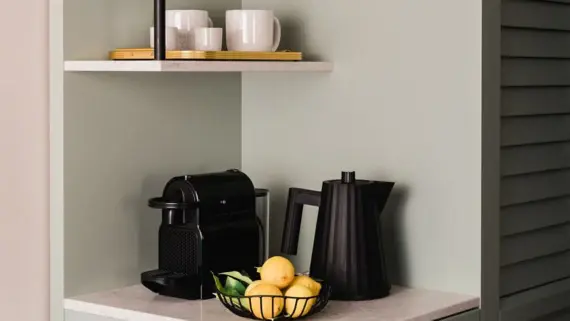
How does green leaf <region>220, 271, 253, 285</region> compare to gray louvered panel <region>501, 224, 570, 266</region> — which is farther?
gray louvered panel <region>501, 224, 570, 266</region>

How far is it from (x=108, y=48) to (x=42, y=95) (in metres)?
0.18

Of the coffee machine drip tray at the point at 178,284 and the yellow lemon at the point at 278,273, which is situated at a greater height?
the yellow lemon at the point at 278,273

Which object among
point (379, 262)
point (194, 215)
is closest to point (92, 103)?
point (194, 215)

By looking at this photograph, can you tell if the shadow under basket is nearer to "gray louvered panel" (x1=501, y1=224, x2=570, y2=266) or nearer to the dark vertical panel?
the dark vertical panel

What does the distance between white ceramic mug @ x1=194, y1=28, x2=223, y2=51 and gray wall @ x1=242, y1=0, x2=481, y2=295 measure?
33cm

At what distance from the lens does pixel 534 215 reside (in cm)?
245

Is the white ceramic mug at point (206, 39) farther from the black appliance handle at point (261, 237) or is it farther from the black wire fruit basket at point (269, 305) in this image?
the black wire fruit basket at point (269, 305)

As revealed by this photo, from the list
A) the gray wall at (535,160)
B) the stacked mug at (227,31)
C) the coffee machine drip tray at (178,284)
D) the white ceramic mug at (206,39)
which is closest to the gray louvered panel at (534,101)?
the gray wall at (535,160)

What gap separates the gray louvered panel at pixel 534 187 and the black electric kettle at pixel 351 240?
282mm

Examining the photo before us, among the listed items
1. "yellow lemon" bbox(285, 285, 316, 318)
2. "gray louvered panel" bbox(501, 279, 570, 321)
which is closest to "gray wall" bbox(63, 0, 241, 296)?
"yellow lemon" bbox(285, 285, 316, 318)

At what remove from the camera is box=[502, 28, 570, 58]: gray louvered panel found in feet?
7.68

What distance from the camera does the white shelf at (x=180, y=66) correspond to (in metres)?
2.06

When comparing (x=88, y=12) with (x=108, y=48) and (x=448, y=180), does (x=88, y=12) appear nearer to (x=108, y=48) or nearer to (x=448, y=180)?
(x=108, y=48)

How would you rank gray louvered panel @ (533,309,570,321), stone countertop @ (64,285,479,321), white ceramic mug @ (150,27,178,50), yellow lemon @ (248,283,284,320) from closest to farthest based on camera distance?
1. yellow lemon @ (248,283,284,320)
2. stone countertop @ (64,285,479,321)
3. white ceramic mug @ (150,27,178,50)
4. gray louvered panel @ (533,309,570,321)
